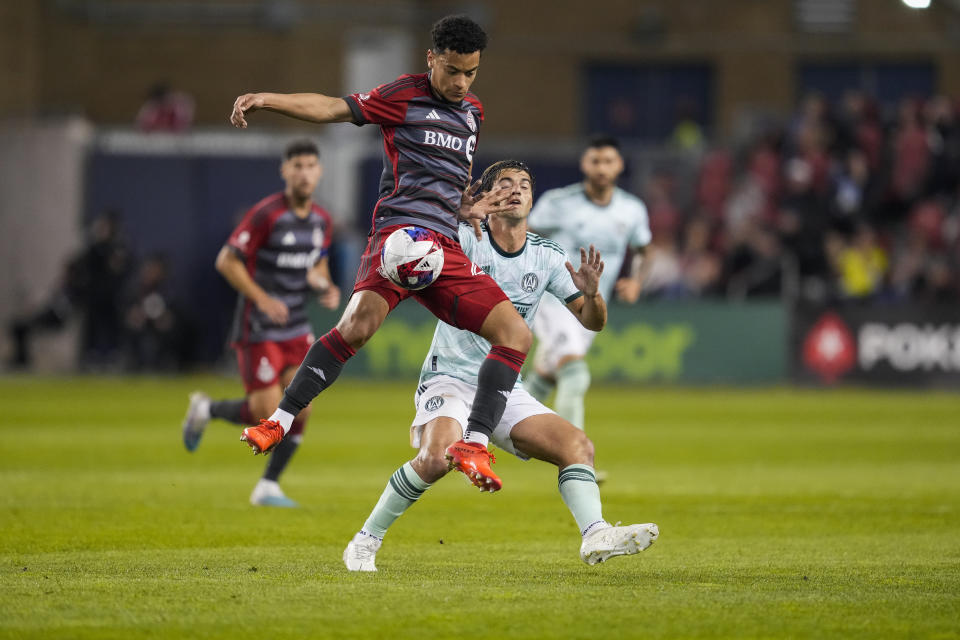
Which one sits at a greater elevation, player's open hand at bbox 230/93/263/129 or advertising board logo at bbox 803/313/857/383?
player's open hand at bbox 230/93/263/129

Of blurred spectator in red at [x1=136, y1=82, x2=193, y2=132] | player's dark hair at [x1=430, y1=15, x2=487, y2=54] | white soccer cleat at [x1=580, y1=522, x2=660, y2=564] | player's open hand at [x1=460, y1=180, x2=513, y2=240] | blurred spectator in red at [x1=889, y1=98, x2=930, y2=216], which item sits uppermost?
blurred spectator in red at [x1=136, y1=82, x2=193, y2=132]

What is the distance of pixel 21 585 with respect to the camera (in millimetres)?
6324

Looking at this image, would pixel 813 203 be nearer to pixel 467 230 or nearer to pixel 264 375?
pixel 264 375

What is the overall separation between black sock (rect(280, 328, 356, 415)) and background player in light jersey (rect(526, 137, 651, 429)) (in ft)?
15.1

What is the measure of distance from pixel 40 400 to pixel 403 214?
13651 millimetres

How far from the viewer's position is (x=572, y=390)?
1116 centimetres

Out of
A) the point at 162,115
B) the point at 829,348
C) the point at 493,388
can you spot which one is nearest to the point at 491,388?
the point at 493,388

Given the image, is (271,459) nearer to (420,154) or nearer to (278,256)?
(278,256)

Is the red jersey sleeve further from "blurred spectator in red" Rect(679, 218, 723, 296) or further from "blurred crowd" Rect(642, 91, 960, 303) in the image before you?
"blurred spectator in red" Rect(679, 218, 723, 296)

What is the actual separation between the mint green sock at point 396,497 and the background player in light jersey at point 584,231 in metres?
4.57

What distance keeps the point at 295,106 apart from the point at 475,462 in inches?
71.6

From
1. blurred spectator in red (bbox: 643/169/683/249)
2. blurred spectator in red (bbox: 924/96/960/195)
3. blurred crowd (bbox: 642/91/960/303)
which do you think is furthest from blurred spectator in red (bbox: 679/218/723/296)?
blurred spectator in red (bbox: 924/96/960/195)

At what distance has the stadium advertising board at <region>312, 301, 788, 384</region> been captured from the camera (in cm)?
2294

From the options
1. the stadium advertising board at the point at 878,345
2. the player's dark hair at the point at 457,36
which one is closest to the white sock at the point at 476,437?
the player's dark hair at the point at 457,36
